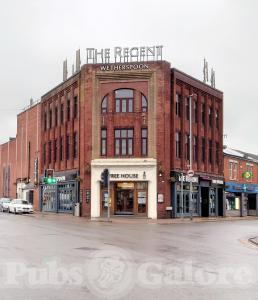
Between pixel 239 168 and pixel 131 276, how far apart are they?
5141cm

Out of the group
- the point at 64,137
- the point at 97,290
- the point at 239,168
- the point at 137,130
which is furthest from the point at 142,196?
the point at 97,290

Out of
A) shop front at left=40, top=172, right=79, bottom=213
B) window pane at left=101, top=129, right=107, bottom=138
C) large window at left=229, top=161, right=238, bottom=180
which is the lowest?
shop front at left=40, top=172, right=79, bottom=213

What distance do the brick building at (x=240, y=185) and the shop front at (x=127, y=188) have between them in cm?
1486

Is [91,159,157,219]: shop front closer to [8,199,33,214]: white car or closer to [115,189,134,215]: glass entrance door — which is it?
[115,189,134,215]: glass entrance door

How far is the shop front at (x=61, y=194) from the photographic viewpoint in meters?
48.7

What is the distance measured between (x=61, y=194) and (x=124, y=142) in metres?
10.6

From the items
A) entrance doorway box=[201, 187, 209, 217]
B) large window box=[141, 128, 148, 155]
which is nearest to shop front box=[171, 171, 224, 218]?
entrance doorway box=[201, 187, 209, 217]

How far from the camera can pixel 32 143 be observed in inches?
2437

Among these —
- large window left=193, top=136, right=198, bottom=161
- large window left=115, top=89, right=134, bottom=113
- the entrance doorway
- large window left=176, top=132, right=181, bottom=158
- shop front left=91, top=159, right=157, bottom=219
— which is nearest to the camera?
shop front left=91, top=159, right=157, bottom=219

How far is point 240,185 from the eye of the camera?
6056cm

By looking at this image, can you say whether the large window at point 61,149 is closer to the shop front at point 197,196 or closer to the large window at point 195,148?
the shop front at point 197,196

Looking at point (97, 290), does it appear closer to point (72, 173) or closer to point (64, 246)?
point (64, 246)

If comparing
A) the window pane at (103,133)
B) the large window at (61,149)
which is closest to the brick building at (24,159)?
the large window at (61,149)

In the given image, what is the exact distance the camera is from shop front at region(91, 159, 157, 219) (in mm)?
44188
